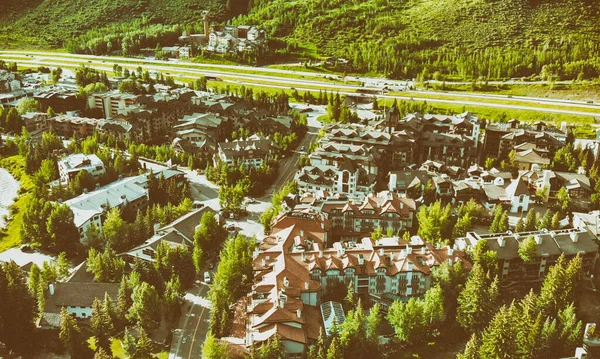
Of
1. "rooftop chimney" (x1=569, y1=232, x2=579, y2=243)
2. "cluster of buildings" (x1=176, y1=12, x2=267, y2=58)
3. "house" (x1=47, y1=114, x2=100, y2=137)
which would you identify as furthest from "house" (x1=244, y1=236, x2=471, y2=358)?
"cluster of buildings" (x1=176, y1=12, x2=267, y2=58)

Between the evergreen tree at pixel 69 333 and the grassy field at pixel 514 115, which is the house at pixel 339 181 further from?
the grassy field at pixel 514 115

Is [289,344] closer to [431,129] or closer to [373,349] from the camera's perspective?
[373,349]

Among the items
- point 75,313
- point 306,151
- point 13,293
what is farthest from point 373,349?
point 306,151

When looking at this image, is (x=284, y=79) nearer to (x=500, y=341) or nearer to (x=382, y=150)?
(x=382, y=150)

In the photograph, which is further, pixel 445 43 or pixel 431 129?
pixel 445 43

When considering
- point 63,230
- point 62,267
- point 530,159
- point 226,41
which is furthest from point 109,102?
point 530,159

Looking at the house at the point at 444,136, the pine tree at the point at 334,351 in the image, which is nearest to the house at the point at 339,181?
the house at the point at 444,136
